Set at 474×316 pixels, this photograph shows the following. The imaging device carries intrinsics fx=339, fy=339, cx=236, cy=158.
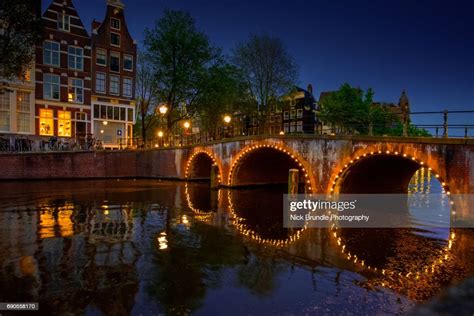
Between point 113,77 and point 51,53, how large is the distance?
6910 mm

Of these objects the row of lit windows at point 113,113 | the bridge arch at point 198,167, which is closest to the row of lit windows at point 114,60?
the row of lit windows at point 113,113

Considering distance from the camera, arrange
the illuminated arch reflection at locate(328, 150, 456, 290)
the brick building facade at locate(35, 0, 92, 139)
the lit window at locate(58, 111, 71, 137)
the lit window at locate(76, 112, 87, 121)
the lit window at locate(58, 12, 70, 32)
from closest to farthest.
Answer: the illuminated arch reflection at locate(328, 150, 456, 290) → the brick building facade at locate(35, 0, 92, 139) → the lit window at locate(58, 111, 71, 137) → the lit window at locate(58, 12, 70, 32) → the lit window at locate(76, 112, 87, 121)

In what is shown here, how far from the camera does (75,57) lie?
37719 mm

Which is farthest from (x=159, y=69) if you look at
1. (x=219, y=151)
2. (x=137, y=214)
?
(x=137, y=214)

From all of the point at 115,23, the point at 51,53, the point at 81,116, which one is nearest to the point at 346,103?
the point at 115,23

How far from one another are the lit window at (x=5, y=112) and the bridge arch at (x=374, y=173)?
31289 mm

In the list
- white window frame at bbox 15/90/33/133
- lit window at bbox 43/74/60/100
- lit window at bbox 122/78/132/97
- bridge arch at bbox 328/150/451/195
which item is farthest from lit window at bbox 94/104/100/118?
bridge arch at bbox 328/150/451/195

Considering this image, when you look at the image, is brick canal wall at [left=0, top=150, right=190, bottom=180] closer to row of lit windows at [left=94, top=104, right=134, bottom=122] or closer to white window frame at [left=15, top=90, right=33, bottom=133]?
white window frame at [left=15, top=90, right=33, bottom=133]

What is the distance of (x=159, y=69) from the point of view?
37.8 m

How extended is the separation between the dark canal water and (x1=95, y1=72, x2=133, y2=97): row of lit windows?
26.6m

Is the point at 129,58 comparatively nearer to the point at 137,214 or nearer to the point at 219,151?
the point at 219,151

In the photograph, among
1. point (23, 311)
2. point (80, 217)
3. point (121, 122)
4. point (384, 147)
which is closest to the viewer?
point (23, 311)

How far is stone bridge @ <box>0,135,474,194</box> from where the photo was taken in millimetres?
14617

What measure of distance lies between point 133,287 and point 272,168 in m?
23.8
